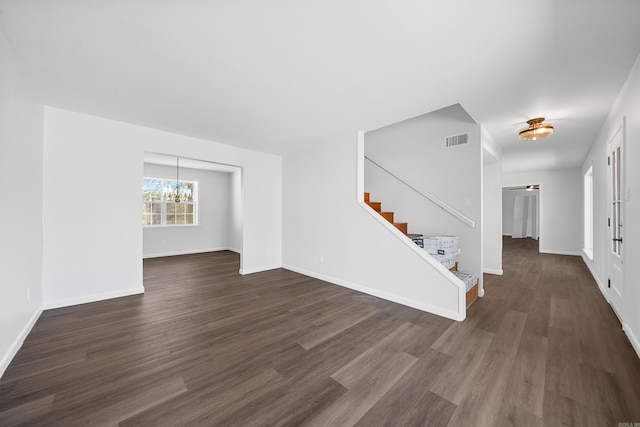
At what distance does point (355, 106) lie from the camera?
3100 mm

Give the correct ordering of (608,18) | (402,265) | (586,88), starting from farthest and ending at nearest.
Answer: (402,265) → (586,88) → (608,18)

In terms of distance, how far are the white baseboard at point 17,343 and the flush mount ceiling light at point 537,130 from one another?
6.24m

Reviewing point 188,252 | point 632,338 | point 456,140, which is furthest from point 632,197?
point 188,252

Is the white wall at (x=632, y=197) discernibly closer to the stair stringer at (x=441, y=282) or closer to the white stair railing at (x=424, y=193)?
the stair stringer at (x=441, y=282)

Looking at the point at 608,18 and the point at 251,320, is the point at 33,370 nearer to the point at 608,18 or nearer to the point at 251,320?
the point at 251,320

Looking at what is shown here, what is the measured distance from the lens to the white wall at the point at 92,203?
3.16 m

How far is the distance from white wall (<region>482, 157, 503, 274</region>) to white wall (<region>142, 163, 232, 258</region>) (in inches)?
285

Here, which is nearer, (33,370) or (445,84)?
(33,370)

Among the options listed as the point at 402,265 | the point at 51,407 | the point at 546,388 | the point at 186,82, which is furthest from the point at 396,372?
the point at 186,82

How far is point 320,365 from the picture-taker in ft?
6.66

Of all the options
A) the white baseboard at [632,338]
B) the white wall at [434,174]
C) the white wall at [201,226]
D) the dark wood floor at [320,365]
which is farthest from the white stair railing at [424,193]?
the white wall at [201,226]

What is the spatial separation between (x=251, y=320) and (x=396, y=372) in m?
1.68

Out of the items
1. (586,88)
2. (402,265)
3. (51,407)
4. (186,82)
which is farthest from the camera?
(402,265)

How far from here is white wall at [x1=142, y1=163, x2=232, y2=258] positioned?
683 centimetres
